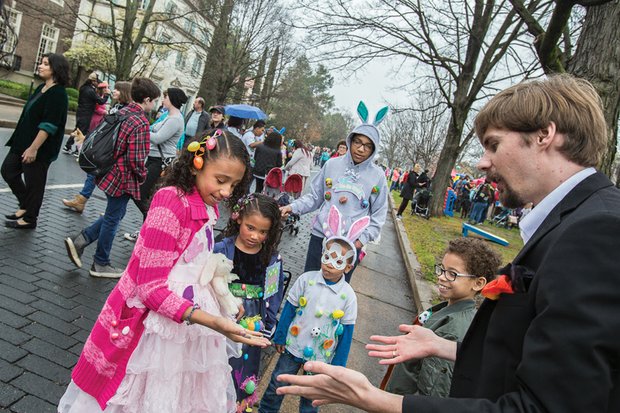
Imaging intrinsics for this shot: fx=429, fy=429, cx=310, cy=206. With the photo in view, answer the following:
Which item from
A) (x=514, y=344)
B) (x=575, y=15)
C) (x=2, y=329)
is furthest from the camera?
(x=575, y=15)

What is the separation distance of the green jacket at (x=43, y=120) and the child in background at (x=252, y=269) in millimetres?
3228

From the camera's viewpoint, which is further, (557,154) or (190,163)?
(190,163)

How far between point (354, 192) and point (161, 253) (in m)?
2.49

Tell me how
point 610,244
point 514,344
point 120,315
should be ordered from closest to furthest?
point 610,244 < point 514,344 < point 120,315

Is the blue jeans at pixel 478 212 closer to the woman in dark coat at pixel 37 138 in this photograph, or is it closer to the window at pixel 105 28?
the window at pixel 105 28

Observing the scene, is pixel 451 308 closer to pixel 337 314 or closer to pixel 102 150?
pixel 337 314

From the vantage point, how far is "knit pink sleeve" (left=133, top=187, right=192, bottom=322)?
1.94m

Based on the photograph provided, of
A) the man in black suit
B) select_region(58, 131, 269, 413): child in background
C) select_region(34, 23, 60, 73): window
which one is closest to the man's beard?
the man in black suit

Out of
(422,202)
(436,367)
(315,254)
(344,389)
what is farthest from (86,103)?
(422,202)

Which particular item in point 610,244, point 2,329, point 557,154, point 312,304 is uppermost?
point 557,154

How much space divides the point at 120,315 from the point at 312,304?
137 cm

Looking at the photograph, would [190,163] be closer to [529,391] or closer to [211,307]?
[211,307]

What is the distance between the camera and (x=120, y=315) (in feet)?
6.68

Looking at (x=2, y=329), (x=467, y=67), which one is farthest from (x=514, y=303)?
(x=467, y=67)
